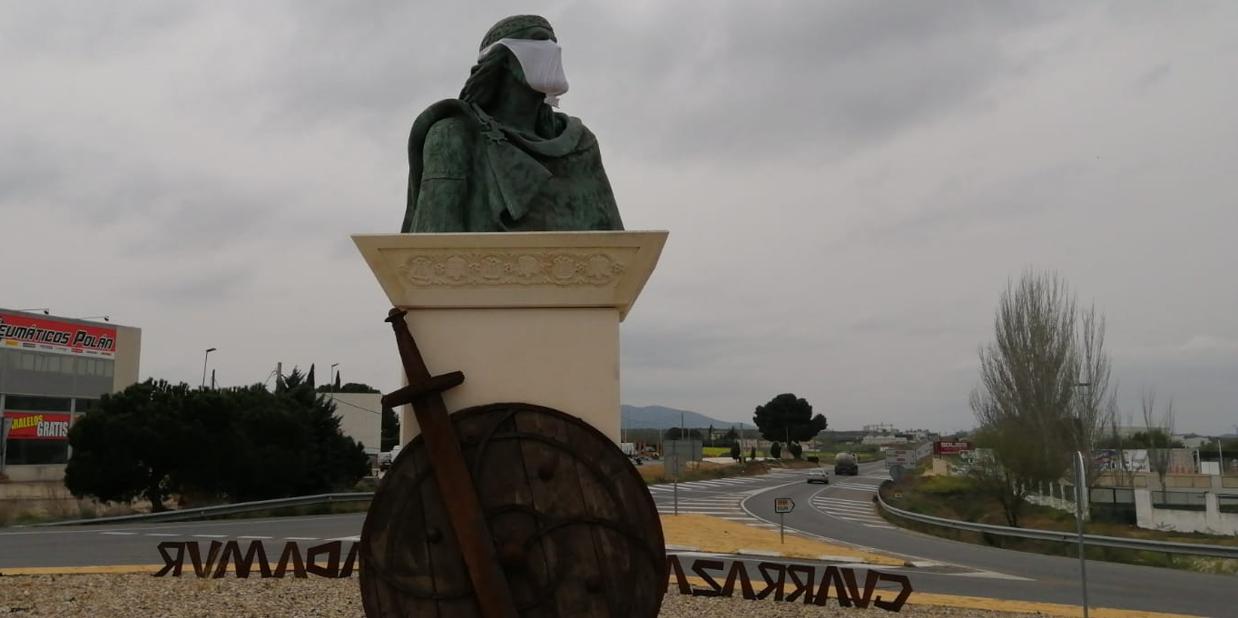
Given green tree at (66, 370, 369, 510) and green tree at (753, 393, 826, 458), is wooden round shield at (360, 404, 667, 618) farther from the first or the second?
green tree at (753, 393, 826, 458)

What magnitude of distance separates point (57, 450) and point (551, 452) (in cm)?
3930

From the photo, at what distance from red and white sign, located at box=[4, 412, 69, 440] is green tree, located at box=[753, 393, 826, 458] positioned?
6176cm

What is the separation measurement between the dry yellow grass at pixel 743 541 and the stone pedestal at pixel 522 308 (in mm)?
11071

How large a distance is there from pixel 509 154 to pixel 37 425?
37.5 m

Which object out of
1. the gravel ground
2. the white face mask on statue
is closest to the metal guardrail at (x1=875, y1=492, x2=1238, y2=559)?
the gravel ground

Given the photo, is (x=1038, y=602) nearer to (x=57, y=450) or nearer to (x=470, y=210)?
(x=470, y=210)

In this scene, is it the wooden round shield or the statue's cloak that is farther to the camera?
the statue's cloak

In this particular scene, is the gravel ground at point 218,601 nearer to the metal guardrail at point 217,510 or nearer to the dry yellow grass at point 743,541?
the dry yellow grass at point 743,541

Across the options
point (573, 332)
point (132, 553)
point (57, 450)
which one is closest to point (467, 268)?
point (573, 332)

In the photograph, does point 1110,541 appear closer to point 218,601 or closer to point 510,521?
point 218,601

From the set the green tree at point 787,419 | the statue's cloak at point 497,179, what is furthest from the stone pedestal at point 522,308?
the green tree at point 787,419

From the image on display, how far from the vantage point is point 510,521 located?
2291 mm

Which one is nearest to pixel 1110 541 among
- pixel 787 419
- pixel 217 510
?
pixel 217 510

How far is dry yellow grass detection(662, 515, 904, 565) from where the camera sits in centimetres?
1480
